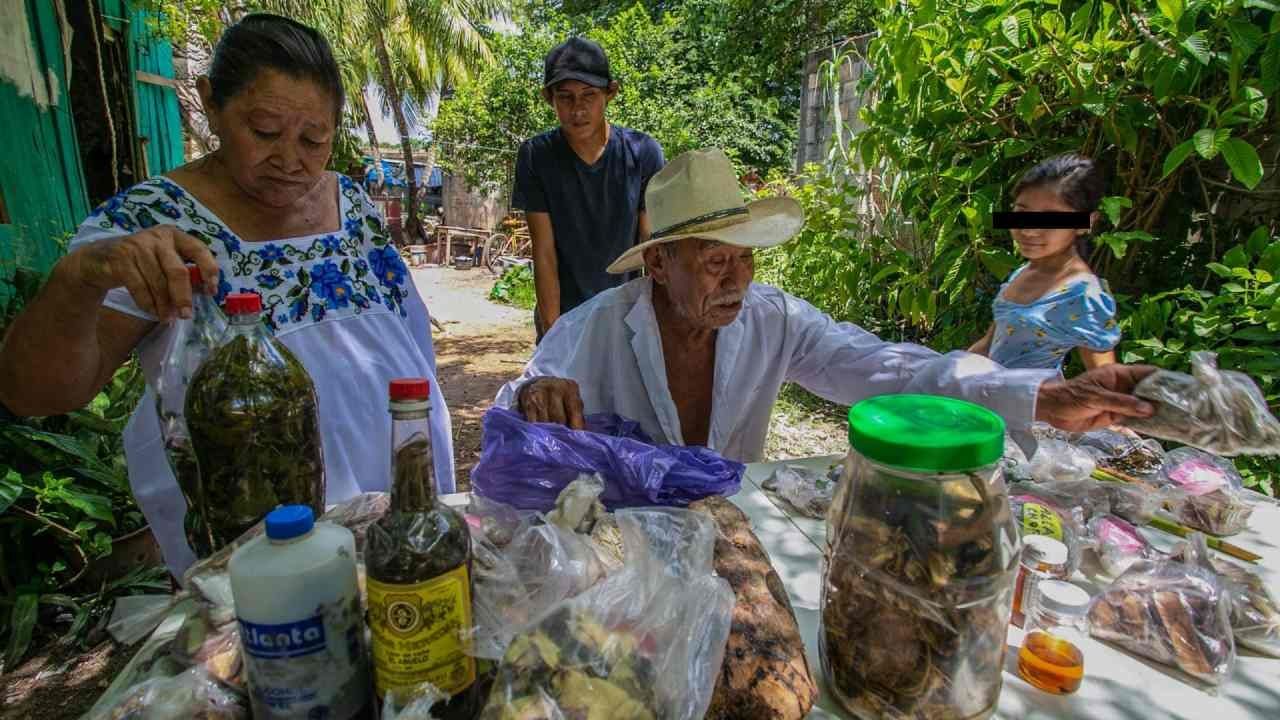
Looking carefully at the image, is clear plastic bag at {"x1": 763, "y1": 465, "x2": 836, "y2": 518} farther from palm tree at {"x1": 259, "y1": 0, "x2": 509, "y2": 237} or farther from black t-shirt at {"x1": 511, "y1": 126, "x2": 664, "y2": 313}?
palm tree at {"x1": 259, "y1": 0, "x2": 509, "y2": 237}

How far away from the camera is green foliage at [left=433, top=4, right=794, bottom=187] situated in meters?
11.8

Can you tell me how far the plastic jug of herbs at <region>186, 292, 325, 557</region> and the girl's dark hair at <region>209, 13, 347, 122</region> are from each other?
0.69 metres

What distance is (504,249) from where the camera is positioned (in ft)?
51.4

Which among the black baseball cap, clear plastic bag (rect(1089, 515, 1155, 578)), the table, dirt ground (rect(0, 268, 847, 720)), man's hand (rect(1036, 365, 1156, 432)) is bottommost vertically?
dirt ground (rect(0, 268, 847, 720))

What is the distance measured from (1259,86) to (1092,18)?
31.5 inches

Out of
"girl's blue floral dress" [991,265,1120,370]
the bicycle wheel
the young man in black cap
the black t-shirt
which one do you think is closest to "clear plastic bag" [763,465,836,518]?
"girl's blue floral dress" [991,265,1120,370]

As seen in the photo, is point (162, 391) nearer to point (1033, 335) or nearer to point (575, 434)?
point (575, 434)

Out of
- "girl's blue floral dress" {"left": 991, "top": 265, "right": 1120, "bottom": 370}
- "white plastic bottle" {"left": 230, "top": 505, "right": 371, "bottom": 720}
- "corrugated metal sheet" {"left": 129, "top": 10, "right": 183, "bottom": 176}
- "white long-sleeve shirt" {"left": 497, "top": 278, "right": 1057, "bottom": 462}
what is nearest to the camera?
"white plastic bottle" {"left": 230, "top": 505, "right": 371, "bottom": 720}

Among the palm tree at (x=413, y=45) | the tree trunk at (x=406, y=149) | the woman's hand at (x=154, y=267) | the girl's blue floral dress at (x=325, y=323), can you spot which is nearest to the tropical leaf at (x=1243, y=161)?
the girl's blue floral dress at (x=325, y=323)

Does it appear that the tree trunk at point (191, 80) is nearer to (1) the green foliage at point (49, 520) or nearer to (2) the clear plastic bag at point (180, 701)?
(1) the green foliage at point (49, 520)

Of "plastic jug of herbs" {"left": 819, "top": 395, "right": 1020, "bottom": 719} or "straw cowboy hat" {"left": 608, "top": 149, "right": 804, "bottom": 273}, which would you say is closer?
"plastic jug of herbs" {"left": 819, "top": 395, "right": 1020, "bottom": 719}

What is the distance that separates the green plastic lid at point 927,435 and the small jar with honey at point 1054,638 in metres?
0.45

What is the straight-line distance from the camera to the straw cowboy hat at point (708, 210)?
1.88 metres

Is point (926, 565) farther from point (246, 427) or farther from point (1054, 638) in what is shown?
point (246, 427)
